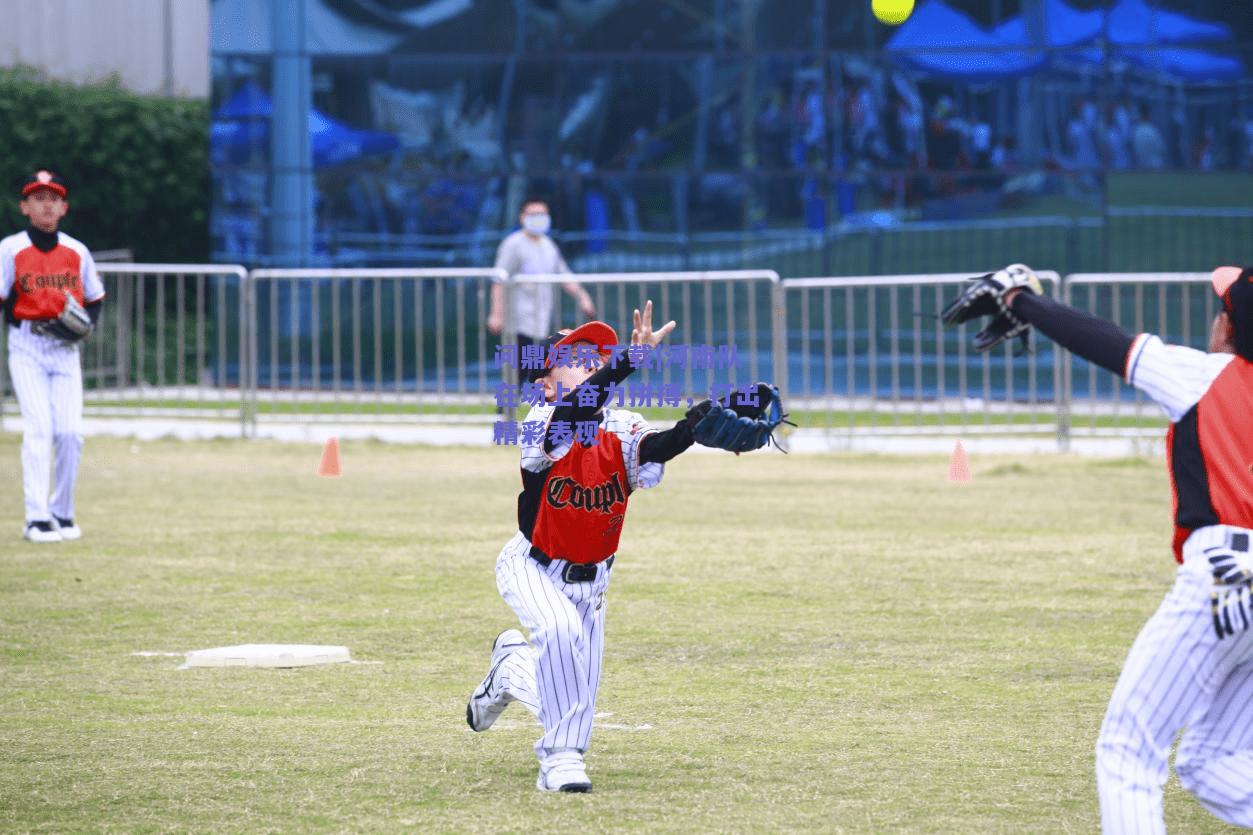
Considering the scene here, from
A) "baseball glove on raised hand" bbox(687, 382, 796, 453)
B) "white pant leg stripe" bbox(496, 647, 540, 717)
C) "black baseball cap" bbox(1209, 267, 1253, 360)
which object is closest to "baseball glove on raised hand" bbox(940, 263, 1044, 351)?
"black baseball cap" bbox(1209, 267, 1253, 360)

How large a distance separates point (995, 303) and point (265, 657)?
14.6 feet

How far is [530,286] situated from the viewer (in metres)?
18.0

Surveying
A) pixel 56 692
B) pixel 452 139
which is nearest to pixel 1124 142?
pixel 452 139

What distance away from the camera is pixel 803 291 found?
1784 cm

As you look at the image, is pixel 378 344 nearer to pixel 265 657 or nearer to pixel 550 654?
pixel 265 657

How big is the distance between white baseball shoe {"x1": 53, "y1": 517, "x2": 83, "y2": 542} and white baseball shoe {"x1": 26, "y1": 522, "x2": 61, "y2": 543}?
0.06 meters

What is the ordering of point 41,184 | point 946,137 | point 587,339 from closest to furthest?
point 587,339 → point 41,184 → point 946,137

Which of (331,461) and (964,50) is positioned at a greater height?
(964,50)

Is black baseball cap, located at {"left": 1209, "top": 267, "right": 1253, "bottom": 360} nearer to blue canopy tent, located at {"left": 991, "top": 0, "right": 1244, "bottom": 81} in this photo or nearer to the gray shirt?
the gray shirt

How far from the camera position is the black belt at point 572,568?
670 cm

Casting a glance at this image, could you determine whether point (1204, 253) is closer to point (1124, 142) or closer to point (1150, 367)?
point (1124, 142)

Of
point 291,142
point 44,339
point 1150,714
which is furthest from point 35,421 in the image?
point 291,142

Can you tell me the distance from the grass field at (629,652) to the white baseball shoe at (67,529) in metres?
0.20

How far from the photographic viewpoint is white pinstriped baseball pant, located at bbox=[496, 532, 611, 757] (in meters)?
6.55
